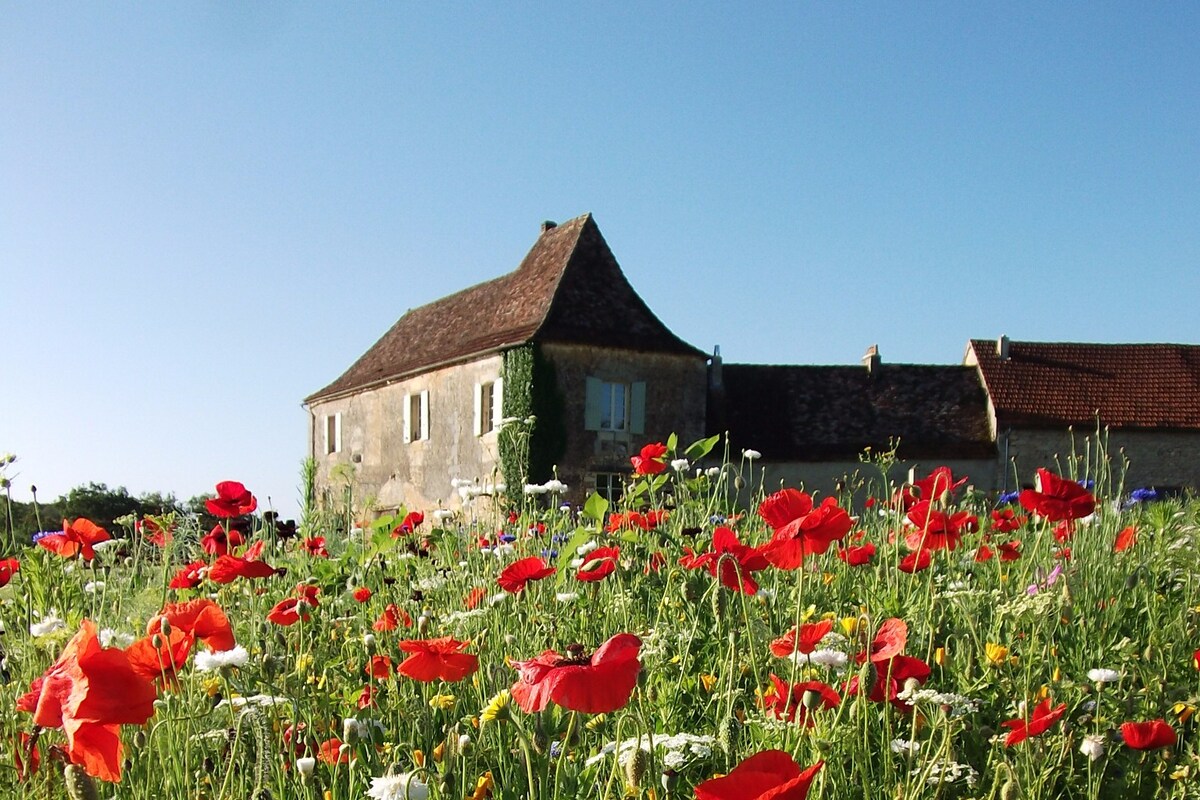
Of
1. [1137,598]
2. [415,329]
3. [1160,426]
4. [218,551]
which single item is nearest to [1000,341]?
[1160,426]

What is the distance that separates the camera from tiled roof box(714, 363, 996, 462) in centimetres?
2212

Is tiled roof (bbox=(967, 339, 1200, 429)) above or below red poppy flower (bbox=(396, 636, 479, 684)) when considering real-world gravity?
above

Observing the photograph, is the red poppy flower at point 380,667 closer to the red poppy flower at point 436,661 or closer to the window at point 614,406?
the red poppy flower at point 436,661

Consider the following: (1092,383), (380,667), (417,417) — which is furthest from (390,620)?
(1092,383)

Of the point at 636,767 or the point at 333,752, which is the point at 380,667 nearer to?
the point at 333,752

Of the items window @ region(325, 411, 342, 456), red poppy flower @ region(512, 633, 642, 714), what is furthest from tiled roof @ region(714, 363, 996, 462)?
red poppy flower @ region(512, 633, 642, 714)

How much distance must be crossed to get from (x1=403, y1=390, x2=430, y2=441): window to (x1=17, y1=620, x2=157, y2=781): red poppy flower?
66.6 feet

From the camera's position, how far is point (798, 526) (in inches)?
80.1

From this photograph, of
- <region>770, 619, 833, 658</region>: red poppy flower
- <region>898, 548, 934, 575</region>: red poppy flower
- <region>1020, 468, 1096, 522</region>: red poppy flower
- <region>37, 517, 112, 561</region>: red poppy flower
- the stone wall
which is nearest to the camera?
<region>770, 619, 833, 658</region>: red poppy flower

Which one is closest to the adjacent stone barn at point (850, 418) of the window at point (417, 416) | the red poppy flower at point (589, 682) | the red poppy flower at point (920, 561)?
the window at point (417, 416)

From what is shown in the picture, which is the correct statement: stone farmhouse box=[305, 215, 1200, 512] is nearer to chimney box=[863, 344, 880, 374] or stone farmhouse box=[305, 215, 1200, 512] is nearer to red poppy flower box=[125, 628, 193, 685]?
chimney box=[863, 344, 880, 374]

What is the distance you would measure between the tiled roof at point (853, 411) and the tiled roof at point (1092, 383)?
2.29 ft

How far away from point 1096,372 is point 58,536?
25.6 m

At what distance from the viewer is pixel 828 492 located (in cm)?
2178
